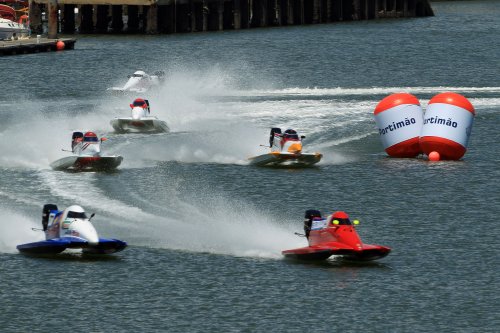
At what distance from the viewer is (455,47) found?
126 meters

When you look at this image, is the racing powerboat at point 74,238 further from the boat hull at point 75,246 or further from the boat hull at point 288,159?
the boat hull at point 288,159

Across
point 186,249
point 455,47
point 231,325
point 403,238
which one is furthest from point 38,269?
point 455,47

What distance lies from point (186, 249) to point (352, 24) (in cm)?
11559

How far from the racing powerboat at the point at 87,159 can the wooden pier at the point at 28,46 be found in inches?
2179

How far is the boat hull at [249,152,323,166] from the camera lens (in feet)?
181

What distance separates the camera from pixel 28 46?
108375 mm

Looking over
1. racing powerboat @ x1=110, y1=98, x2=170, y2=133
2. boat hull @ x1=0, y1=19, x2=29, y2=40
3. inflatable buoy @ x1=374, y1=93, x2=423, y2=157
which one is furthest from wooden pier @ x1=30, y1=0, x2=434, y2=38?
inflatable buoy @ x1=374, y1=93, x2=423, y2=157

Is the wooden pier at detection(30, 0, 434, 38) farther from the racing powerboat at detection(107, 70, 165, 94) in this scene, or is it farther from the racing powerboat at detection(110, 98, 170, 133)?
the racing powerboat at detection(110, 98, 170, 133)

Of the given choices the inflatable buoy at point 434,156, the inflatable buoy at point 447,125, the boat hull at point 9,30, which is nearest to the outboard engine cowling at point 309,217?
the inflatable buoy at point 447,125

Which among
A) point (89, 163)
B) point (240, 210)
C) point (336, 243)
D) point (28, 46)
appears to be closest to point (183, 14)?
point (28, 46)

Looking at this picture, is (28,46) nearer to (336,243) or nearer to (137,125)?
(137,125)

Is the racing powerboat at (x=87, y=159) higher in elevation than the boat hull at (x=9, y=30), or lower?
lower

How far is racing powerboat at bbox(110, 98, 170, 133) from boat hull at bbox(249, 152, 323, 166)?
1014cm

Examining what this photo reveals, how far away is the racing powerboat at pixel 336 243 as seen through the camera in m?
37.8
